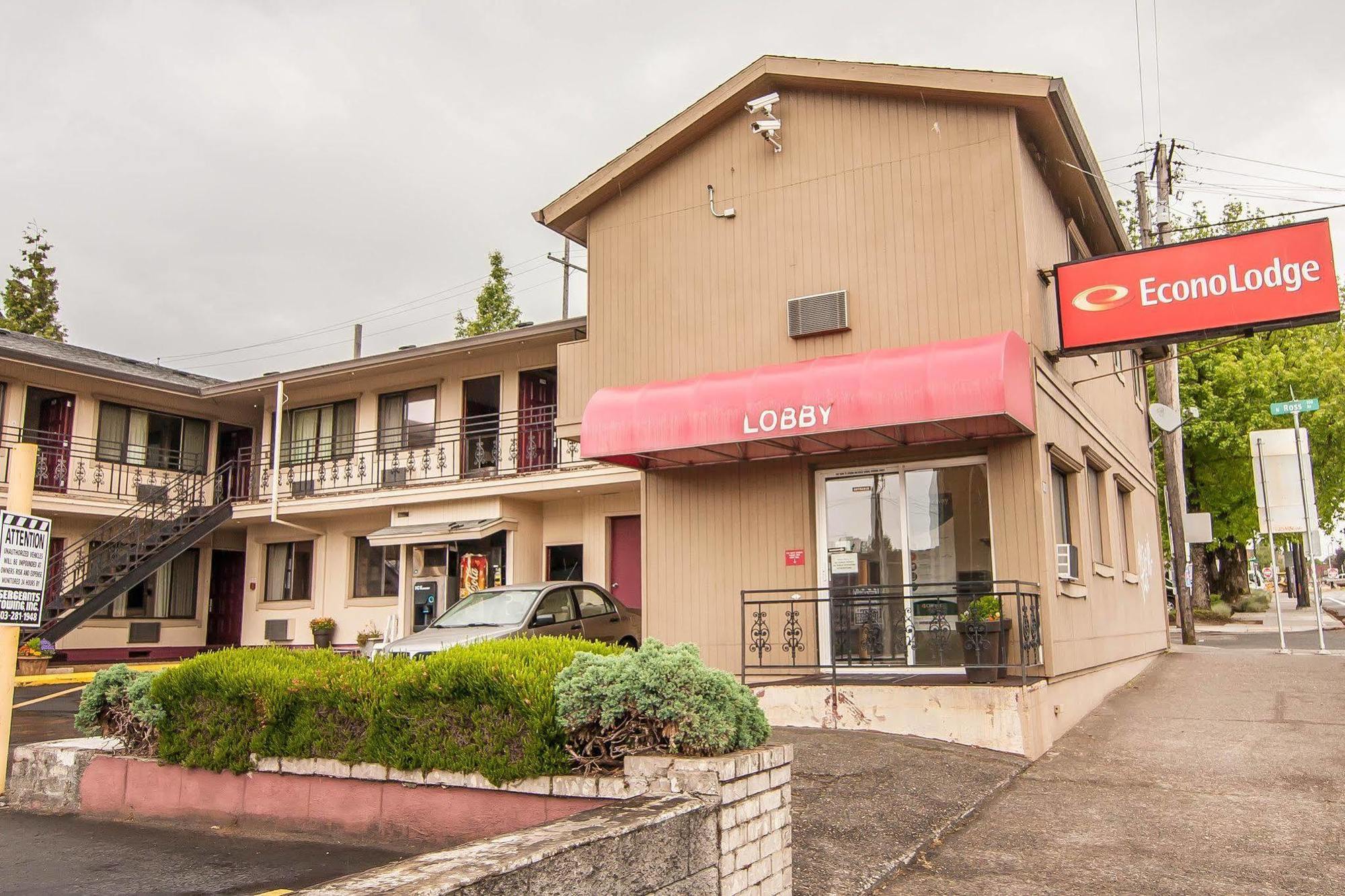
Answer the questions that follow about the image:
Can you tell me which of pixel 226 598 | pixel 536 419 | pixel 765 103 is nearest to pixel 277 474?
pixel 226 598

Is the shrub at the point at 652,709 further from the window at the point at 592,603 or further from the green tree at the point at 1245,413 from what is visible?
the green tree at the point at 1245,413

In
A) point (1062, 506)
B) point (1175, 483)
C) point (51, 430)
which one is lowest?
point (1062, 506)

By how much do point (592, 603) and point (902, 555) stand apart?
527 cm

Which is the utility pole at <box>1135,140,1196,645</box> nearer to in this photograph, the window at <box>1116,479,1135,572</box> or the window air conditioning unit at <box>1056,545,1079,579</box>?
the window at <box>1116,479,1135,572</box>

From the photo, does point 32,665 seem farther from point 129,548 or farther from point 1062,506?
point 1062,506

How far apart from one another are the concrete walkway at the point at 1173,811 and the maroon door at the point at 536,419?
449 inches

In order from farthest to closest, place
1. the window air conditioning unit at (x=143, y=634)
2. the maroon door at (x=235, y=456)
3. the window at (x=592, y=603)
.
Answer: the maroon door at (x=235, y=456) < the window air conditioning unit at (x=143, y=634) < the window at (x=592, y=603)

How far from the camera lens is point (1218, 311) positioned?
10109mm

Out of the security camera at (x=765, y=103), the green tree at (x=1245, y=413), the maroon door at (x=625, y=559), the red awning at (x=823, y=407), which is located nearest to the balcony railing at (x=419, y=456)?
the maroon door at (x=625, y=559)

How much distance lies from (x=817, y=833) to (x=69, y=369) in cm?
1937

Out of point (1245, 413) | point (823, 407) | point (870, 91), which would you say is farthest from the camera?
point (1245, 413)

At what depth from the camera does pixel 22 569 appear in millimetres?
7840

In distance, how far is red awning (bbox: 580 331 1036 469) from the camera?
938cm

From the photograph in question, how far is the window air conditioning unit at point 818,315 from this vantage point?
11.1m
